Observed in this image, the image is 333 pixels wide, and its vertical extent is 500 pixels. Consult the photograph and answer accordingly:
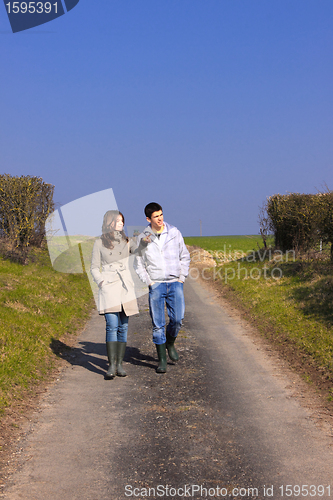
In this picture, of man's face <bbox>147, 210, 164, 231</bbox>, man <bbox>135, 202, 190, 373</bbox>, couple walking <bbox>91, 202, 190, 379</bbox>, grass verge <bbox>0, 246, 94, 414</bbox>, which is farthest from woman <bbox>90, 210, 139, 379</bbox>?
grass verge <bbox>0, 246, 94, 414</bbox>

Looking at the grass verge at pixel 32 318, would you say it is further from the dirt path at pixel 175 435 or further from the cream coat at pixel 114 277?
the cream coat at pixel 114 277

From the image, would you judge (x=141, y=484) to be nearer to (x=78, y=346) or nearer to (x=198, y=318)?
(x=78, y=346)

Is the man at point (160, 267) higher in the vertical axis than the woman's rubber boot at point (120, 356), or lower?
higher

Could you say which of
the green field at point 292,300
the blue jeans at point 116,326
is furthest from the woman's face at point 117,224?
the green field at point 292,300

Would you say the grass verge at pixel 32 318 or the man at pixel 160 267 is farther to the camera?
the man at pixel 160 267

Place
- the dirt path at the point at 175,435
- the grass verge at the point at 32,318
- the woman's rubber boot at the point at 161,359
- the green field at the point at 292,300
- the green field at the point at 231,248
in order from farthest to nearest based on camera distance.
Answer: the green field at the point at 231,248, the green field at the point at 292,300, the woman's rubber boot at the point at 161,359, the grass verge at the point at 32,318, the dirt path at the point at 175,435

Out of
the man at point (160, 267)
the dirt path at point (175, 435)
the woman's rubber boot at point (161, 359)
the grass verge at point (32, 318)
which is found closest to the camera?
the dirt path at point (175, 435)

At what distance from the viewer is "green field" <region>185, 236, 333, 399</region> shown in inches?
318

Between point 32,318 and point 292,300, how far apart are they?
6742 millimetres

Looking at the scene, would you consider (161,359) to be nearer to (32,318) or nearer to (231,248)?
(32,318)

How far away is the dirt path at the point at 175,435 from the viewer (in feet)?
12.1

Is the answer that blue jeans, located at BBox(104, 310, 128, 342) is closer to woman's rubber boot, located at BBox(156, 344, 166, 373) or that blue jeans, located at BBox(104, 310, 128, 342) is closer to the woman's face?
woman's rubber boot, located at BBox(156, 344, 166, 373)

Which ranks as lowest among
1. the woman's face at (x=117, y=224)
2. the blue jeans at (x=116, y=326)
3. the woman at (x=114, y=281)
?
the blue jeans at (x=116, y=326)

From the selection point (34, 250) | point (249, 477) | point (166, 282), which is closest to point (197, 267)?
point (34, 250)
